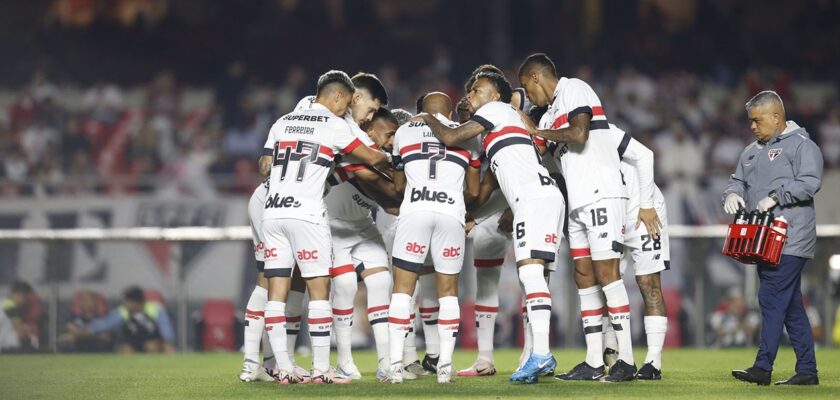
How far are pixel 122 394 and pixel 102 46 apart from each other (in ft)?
58.4

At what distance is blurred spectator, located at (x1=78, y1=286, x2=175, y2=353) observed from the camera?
15250 millimetres

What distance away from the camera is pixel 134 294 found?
51.0ft

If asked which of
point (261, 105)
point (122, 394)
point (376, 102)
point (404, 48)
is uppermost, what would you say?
point (404, 48)

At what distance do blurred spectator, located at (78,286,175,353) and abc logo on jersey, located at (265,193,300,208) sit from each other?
23.0 feet

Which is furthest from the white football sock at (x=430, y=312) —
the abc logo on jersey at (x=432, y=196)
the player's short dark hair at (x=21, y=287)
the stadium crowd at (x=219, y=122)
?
the stadium crowd at (x=219, y=122)

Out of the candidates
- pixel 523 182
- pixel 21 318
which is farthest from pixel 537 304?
pixel 21 318

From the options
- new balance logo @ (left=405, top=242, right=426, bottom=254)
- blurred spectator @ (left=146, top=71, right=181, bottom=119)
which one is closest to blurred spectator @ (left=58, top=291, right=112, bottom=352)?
new balance logo @ (left=405, top=242, right=426, bottom=254)

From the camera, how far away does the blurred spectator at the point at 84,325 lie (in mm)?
14992

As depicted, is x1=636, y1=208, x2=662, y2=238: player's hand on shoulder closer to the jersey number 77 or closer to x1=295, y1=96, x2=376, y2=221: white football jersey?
x1=295, y1=96, x2=376, y2=221: white football jersey

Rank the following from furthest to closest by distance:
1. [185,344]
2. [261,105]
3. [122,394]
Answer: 1. [261,105]
2. [185,344]
3. [122,394]

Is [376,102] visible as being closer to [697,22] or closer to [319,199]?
[319,199]

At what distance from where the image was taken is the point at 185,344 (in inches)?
616

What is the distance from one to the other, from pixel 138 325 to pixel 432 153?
772 cm

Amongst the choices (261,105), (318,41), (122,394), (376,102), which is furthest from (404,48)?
(122,394)
